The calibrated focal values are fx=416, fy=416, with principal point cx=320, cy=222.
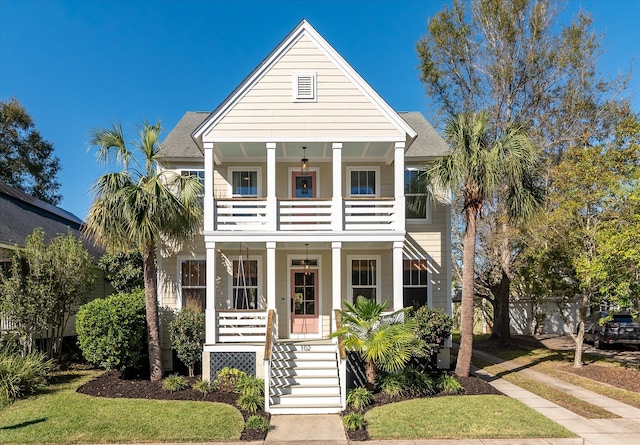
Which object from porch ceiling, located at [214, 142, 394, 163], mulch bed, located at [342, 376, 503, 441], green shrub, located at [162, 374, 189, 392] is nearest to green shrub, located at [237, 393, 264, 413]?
mulch bed, located at [342, 376, 503, 441]

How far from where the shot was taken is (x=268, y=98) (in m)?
12.0

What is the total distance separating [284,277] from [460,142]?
22.4 ft

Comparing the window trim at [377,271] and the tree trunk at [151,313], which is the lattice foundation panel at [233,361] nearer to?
the tree trunk at [151,313]

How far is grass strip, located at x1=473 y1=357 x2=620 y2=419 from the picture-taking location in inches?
355

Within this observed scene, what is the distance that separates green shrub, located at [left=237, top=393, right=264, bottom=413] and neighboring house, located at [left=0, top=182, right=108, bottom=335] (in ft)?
28.2

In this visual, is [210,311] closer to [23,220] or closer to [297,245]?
[297,245]

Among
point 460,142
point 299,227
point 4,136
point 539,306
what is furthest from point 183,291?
point 4,136

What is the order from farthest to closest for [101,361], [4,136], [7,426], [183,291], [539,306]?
[4,136]
[539,306]
[183,291]
[101,361]
[7,426]

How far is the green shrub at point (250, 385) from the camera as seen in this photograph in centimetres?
970

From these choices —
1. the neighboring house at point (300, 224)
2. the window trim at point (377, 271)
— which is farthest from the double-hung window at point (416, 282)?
the window trim at point (377, 271)

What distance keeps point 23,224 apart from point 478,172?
52.2 ft

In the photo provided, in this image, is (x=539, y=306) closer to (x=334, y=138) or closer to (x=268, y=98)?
(x=334, y=138)

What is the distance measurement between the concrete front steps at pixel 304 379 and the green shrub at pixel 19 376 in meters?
5.92

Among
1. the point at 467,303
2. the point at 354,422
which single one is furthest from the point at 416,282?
the point at 354,422
